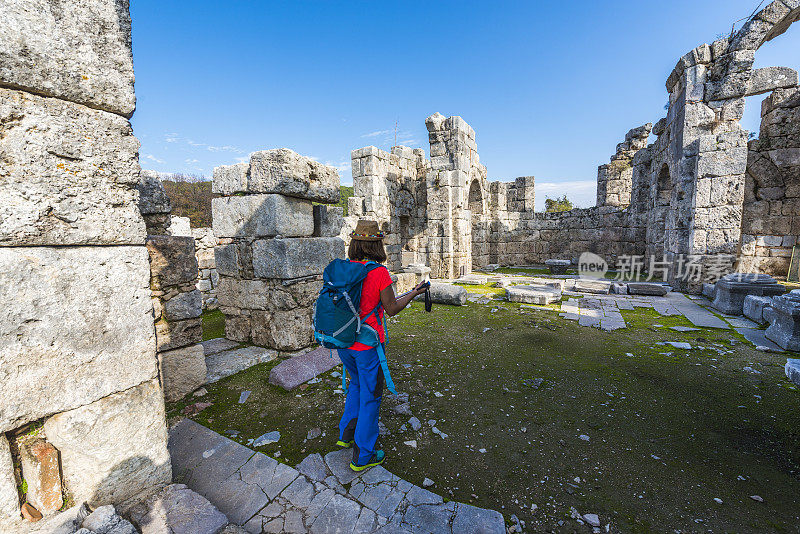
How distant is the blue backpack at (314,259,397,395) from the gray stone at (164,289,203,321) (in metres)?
1.69

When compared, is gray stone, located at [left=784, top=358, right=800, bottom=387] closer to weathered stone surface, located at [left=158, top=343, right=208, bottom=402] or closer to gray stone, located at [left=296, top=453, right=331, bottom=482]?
gray stone, located at [left=296, top=453, right=331, bottom=482]

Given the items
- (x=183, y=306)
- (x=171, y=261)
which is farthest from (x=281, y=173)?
(x=183, y=306)

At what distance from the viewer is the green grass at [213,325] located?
485 centimetres

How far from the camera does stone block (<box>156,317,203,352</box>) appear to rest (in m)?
3.04

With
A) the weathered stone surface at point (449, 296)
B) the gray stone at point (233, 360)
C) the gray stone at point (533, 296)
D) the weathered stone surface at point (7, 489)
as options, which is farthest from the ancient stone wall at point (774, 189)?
the weathered stone surface at point (7, 489)

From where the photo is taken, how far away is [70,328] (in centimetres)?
154

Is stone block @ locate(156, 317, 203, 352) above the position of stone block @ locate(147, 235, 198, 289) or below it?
below

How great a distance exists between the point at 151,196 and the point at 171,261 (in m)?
0.79

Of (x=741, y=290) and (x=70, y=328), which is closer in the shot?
(x=70, y=328)

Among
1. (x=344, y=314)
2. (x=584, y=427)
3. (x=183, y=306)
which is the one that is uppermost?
(x=344, y=314)

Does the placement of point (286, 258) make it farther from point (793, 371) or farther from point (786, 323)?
point (786, 323)

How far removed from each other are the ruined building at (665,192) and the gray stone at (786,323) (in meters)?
3.53

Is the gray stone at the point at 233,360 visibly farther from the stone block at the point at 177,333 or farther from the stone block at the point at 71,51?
the stone block at the point at 71,51

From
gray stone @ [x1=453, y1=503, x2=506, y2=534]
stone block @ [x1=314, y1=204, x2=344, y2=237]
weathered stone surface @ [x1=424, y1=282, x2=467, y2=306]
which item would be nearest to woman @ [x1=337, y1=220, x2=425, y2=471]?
gray stone @ [x1=453, y1=503, x2=506, y2=534]
